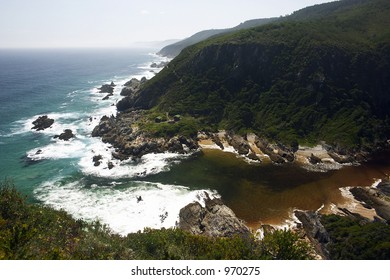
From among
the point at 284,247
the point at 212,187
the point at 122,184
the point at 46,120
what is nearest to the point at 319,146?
the point at 212,187

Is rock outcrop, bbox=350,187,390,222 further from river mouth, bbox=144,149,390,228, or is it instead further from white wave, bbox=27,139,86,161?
white wave, bbox=27,139,86,161

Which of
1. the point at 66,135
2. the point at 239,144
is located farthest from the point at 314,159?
the point at 66,135

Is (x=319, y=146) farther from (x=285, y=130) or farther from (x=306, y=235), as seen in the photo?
(x=306, y=235)

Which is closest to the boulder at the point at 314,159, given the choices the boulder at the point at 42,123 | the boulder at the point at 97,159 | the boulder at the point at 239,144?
the boulder at the point at 239,144

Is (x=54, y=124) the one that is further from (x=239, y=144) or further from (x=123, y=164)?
(x=239, y=144)

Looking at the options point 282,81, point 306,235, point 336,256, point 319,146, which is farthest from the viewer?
point 282,81

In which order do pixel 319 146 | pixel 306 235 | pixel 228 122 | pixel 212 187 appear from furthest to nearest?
pixel 228 122 < pixel 319 146 < pixel 212 187 < pixel 306 235
